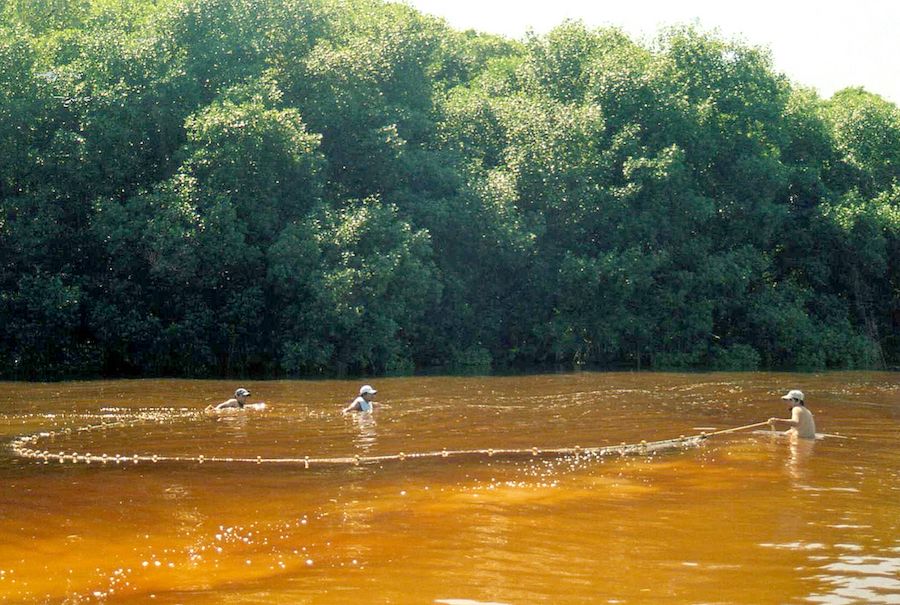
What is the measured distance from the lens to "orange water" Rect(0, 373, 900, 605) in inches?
314

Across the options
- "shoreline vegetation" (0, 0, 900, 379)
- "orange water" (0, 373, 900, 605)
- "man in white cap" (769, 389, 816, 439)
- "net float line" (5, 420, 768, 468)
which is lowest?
"orange water" (0, 373, 900, 605)

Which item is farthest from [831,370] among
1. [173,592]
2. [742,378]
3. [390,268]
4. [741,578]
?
[173,592]

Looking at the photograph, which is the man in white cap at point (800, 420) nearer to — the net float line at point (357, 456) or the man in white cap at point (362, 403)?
the net float line at point (357, 456)

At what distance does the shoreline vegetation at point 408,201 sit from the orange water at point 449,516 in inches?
536

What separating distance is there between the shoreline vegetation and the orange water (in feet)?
44.6

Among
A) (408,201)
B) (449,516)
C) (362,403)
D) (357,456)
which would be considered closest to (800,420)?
(357,456)

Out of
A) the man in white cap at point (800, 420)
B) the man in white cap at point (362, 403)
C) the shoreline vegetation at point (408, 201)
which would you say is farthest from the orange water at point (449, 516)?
the shoreline vegetation at point (408, 201)

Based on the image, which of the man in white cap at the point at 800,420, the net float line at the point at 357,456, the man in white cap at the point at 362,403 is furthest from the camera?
the man in white cap at the point at 362,403

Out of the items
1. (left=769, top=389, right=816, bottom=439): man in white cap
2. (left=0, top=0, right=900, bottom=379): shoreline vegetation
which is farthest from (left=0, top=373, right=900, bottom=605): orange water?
(left=0, top=0, right=900, bottom=379): shoreline vegetation

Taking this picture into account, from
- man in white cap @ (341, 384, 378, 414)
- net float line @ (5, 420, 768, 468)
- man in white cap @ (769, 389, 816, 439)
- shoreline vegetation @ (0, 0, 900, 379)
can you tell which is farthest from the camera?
shoreline vegetation @ (0, 0, 900, 379)

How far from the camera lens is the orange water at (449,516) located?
7984 millimetres

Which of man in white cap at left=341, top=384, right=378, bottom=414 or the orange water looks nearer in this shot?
the orange water

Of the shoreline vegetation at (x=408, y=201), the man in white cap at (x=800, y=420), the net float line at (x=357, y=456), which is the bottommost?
the net float line at (x=357, y=456)

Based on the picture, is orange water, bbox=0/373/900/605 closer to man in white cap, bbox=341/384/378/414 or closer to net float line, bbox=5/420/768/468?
net float line, bbox=5/420/768/468
